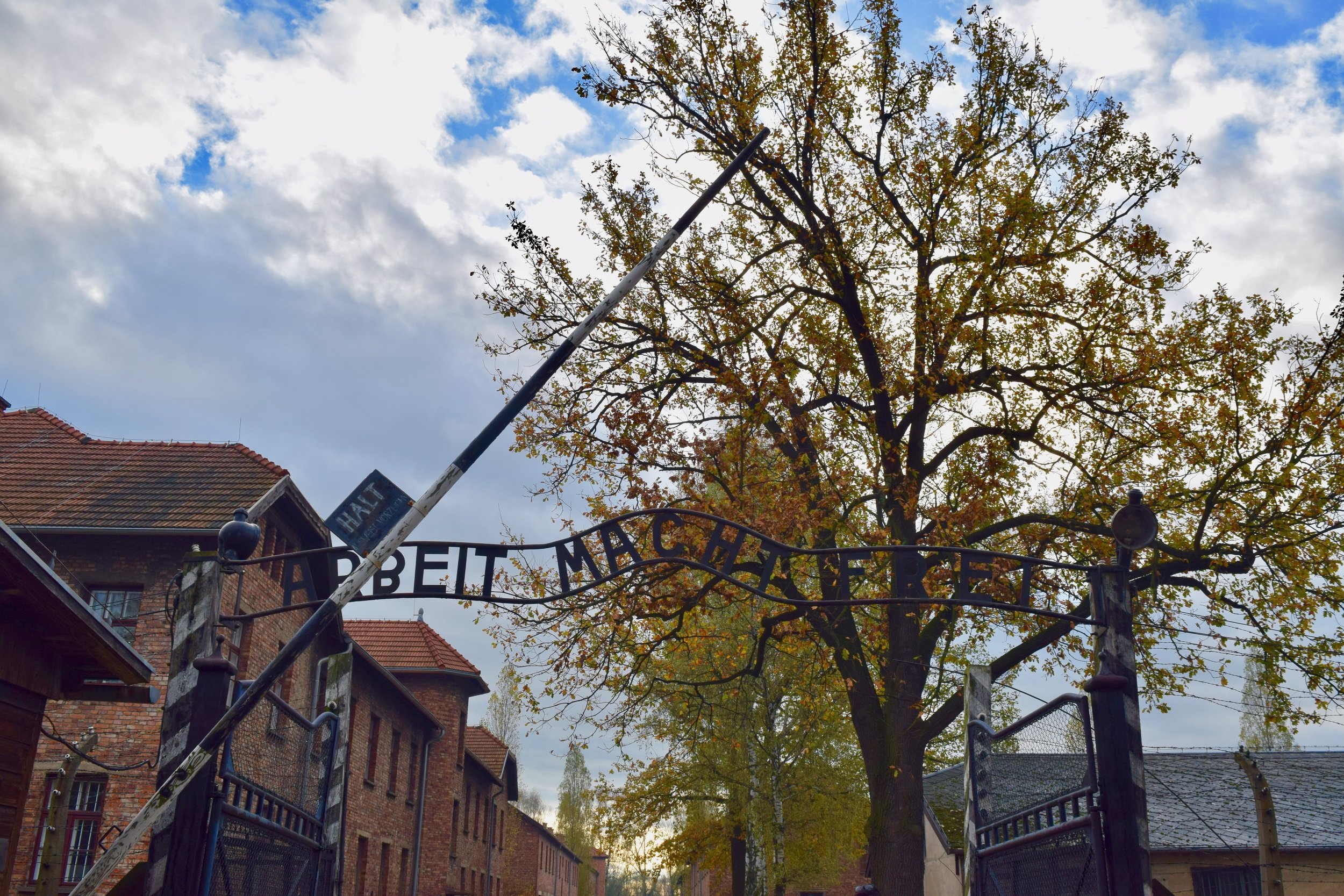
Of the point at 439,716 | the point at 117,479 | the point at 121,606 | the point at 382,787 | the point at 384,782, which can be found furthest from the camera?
the point at 439,716

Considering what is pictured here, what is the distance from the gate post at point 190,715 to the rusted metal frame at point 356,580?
0.16 m

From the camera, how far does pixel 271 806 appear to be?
755 centimetres

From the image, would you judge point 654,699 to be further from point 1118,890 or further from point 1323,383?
point 1118,890

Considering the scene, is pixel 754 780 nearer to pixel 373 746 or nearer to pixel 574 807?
pixel 373 746

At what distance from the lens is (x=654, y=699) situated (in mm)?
25016

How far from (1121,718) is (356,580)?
488cm

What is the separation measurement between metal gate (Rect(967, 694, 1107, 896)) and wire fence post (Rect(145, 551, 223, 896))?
5.03 metres

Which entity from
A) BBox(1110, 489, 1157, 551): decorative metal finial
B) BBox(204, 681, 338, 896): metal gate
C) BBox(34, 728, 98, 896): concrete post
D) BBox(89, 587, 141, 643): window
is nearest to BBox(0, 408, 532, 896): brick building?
BBox(89, 587, 141, 643): window

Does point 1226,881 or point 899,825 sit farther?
point 1226,881

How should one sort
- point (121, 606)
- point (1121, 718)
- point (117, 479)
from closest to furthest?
point (1121, 718)
point (121, 606)
point (117, 479)

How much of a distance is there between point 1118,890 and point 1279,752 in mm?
29319

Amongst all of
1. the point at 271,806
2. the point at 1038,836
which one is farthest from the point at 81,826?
the point at 1038,836

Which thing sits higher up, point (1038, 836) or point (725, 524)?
point (725, 524)

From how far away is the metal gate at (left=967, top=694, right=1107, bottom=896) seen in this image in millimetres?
6273
